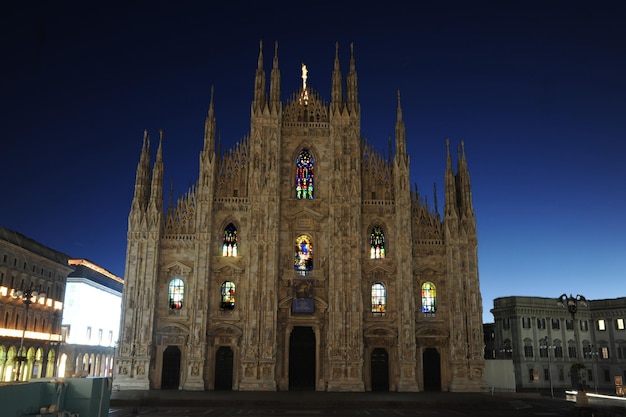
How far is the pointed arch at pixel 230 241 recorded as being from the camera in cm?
4675

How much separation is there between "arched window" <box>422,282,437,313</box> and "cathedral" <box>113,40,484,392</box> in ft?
0.27

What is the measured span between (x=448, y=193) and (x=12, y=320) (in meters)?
40.5

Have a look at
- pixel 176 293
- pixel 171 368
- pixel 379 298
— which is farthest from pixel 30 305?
pixel 379 298

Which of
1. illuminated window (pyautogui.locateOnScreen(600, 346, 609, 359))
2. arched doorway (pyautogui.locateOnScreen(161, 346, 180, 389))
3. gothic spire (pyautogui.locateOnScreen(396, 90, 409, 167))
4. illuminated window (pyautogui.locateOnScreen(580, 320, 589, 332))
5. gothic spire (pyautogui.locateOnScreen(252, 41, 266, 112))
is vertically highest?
gothic spire (pyautogui.locateOnScreen(252, 41, 266, 112))

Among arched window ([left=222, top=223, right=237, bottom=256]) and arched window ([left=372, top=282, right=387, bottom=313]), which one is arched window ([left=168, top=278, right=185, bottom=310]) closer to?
arched window ([left=222, top=223, right=237, bottom=256])

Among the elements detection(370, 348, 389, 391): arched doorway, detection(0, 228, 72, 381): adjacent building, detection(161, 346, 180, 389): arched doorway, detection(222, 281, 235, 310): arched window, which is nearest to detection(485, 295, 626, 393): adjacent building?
detection(370, 348, 389, 391): arched doorway

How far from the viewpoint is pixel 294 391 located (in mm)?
43438

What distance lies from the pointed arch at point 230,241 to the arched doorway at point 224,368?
760cm

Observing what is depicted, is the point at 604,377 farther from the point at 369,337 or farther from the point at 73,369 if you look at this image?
the point at 73,369

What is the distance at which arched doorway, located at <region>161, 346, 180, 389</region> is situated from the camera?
1738 inches

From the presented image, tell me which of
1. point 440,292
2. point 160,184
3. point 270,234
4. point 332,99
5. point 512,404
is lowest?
point 512,404

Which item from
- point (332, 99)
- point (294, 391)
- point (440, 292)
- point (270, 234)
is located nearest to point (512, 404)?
point (440, 292)

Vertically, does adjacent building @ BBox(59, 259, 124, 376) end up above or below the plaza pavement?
above

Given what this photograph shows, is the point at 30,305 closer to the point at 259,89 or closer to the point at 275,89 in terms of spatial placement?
the point at 259,89
